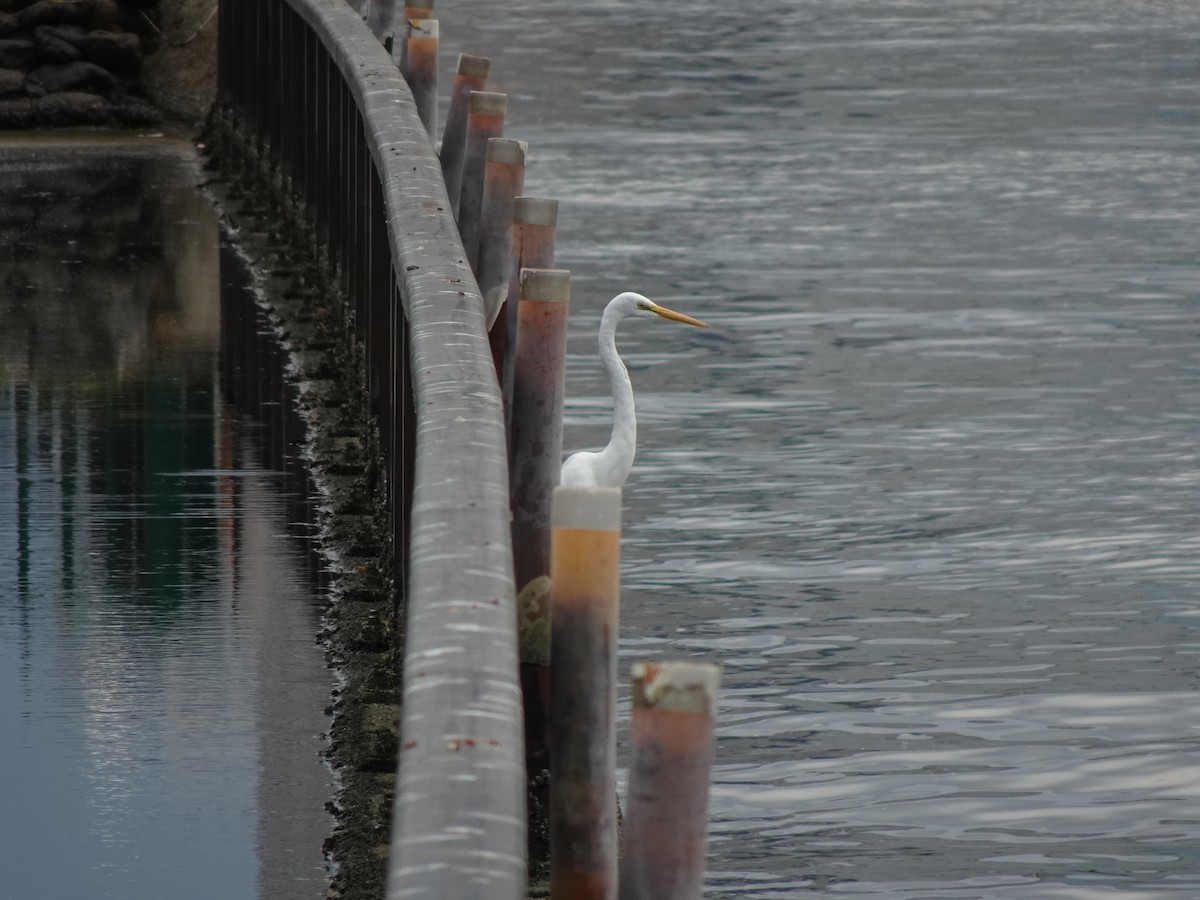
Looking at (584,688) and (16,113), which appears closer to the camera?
(584,688)

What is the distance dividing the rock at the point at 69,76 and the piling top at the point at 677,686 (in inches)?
548

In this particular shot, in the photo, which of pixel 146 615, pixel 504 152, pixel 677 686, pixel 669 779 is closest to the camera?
pixel 677 686

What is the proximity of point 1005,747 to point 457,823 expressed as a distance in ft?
16.2

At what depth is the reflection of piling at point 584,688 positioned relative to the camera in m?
4.45

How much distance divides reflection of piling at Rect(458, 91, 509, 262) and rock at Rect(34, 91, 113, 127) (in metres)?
8.22

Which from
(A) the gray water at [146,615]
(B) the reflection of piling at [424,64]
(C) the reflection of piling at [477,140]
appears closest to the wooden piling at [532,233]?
(A) the gray water at [146,615]

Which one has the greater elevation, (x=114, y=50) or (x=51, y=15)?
(x=51, y=15)

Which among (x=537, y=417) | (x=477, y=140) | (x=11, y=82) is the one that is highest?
(x=477, y=140)

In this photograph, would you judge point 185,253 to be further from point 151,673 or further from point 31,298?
point 151,673

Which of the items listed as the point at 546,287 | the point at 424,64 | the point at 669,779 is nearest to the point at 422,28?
the point at 424,64

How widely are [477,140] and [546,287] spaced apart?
113 inches

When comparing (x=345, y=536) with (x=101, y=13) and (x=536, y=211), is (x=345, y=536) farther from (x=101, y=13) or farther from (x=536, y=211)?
(x=101, y=13)

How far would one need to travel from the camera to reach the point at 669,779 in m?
4.07

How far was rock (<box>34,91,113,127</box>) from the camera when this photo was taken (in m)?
17.2
